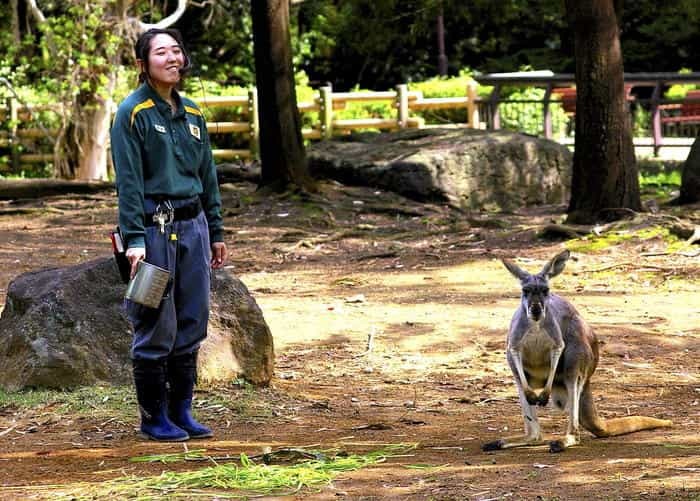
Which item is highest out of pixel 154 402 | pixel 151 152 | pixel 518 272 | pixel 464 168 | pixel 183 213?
pixel 151 152

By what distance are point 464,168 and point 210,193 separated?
1149cm

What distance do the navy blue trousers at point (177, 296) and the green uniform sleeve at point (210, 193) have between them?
0.53 feet

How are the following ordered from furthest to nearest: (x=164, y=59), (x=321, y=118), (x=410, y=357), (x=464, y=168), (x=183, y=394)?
1. (x=321, y=118)
2. (x=464, y=168)
3. (x=410, y=357)
4. (x=183, y=394)
5. (x=164, y=59)

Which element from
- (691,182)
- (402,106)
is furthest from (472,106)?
(691,182)

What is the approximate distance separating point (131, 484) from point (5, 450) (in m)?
1.34

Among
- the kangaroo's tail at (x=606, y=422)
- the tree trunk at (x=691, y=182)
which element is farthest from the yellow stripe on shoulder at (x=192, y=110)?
the tree trunk at (x=691, y=182)

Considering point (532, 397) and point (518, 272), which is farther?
point (518, 272)

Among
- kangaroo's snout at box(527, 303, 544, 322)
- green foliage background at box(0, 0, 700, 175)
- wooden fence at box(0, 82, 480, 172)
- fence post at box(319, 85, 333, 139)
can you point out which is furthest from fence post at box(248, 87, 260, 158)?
kangaroo's snout at box(527, 303, 544, 322)

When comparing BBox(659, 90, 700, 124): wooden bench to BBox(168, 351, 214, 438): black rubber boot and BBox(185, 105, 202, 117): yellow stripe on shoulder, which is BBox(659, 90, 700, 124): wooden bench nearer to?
BBox(185, 105, 202, 117): yellow stripe on shoulder

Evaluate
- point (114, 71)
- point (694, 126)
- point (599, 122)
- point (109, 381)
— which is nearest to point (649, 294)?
point (599, 122)

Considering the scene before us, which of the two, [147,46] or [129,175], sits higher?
[147,46]

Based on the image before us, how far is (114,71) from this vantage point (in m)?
23.7

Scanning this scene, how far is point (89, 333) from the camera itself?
7.73 metres

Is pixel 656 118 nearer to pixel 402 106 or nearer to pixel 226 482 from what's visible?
pixel 402 106
